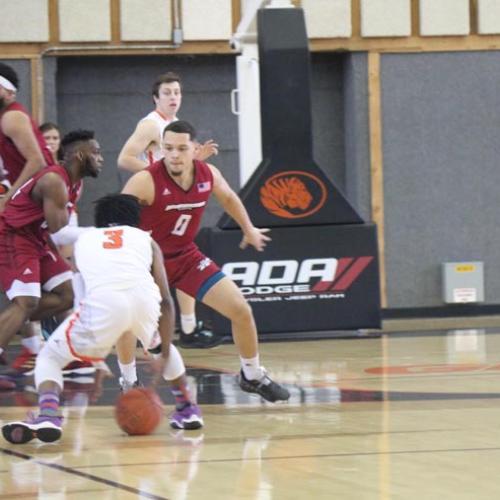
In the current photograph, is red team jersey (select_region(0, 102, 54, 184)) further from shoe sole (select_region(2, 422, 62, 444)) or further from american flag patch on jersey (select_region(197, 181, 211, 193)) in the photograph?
shoe sole (select_region(2, 422, 62, 444))

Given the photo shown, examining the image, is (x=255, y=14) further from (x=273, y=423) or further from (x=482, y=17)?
(x=273, y=423)

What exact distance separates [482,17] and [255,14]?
3331 millimetres

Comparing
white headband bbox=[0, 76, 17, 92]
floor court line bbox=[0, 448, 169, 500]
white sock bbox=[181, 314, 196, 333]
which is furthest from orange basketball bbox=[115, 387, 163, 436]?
white sock bbox=[181, 314, 196, 333]

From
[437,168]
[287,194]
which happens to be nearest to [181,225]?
[287,194]

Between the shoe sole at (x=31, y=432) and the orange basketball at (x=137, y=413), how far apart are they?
34cm

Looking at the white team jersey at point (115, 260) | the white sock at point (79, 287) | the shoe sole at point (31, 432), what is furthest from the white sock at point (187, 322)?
the shoe sole at point (31, 432)

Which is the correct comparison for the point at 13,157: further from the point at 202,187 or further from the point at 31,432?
the point at 31,432

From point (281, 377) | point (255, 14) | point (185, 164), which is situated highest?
point (255, 14)

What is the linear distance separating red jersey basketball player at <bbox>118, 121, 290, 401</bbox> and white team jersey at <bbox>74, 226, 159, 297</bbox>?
118 cm

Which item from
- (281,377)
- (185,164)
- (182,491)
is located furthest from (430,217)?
(182,491)

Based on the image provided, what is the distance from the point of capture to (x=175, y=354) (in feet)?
23.3

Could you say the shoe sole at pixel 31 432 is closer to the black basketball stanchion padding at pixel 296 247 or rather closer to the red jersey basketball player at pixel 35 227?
the red jersey basketball player at pixel 35 227

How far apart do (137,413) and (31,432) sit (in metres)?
0.51

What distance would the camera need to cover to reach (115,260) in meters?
6.77
